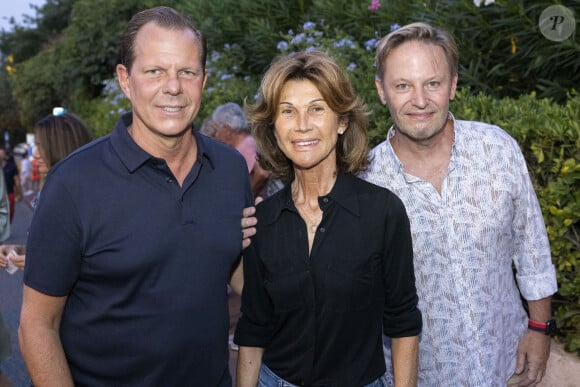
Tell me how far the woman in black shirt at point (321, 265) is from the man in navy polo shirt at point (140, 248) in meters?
0.16

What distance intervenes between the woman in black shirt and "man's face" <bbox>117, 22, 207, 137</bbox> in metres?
0.35

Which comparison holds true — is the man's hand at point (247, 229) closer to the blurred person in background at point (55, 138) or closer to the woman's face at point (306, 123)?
the woman's face at point (306, 123)

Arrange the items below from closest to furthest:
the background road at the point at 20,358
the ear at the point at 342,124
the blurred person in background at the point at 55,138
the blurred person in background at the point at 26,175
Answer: the ear at the point at 342,124
the background road at the point at 20,358
the blurred person in background at the point at 55,138
the blurred person in background at the point at 26,175

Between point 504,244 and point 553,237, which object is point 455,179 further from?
point 553,237

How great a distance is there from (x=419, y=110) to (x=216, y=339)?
1295 mm

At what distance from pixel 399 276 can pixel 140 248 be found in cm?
98

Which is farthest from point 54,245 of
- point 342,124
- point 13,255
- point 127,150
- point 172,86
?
point 13,255

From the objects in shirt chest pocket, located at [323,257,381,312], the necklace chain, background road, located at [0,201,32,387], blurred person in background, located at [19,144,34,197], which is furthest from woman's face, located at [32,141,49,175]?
blurred person in background, located at [19,144,34,197]

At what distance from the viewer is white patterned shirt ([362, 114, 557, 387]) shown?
2615 millimetres

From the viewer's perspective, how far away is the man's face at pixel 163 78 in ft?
7.63

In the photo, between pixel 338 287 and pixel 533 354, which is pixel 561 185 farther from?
pixel 338 287

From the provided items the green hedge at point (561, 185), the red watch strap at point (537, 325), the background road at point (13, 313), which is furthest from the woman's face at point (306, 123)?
the background road at point (13, 313)

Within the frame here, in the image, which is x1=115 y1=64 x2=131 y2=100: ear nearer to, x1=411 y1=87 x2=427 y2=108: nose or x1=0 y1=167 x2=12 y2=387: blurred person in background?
x1=411 y1=87 x2=427 y2=108: nose

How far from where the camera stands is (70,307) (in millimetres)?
2229
